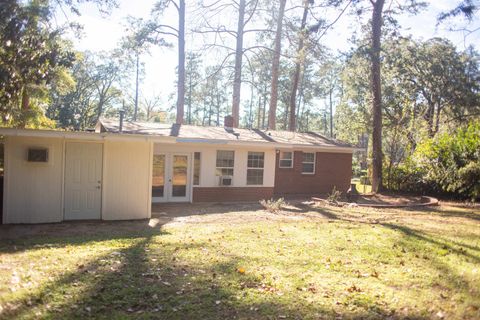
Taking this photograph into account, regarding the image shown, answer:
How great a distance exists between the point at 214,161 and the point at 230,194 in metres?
1.64

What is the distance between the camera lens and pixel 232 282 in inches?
217

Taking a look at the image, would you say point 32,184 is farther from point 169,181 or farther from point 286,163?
point 286,163

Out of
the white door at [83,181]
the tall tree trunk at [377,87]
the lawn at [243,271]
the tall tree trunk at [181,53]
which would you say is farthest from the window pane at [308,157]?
the white door at [83,181]

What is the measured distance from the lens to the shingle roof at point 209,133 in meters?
15.0

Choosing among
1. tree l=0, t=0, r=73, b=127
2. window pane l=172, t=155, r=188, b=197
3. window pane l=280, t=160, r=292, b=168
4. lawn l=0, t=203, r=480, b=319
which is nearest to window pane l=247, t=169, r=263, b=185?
window pane l=280, t=160, r=292, b=168

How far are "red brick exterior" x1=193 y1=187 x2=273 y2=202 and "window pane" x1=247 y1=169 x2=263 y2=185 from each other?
0.87 feet

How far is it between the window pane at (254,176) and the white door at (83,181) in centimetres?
721

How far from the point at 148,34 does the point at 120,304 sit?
22201mm

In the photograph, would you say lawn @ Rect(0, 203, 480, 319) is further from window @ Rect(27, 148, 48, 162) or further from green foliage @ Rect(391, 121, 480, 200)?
green foliage @ Rect(391, 121, 480, 200)

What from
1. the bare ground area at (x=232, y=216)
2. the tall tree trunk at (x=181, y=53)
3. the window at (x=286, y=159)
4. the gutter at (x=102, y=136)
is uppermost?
the tall tree trunk at (x=181, y=53)

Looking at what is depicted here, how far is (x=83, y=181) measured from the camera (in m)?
10.8

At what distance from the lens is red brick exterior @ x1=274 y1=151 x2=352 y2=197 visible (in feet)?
60.7

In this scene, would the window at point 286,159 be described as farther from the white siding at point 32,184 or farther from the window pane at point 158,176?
the white siding at point 32,184

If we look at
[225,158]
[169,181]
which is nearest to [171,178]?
[169,181]
